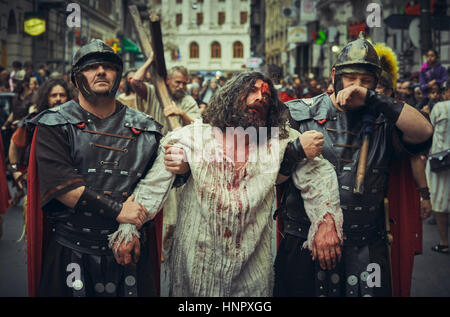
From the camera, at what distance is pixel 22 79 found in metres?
14.3

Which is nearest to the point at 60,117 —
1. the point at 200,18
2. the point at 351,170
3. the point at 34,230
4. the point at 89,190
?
the point at 89,190

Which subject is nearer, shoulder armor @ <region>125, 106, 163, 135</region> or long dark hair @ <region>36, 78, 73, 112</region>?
shoulder armor @ <region>125, 106, 163, 135</region>

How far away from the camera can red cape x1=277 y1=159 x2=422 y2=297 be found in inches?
142

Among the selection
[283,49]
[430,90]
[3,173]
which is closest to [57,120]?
[3,173]

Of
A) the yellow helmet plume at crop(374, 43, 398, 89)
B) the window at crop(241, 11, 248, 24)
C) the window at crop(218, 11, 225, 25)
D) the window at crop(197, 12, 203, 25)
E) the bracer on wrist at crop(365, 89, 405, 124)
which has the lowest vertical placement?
the bracer on wrist at crop(365, 89, 405, 124)

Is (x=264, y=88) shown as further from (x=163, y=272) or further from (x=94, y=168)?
(x=163, y=272)

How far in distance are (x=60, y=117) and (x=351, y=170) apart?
1610mm

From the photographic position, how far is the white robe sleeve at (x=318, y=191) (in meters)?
3.00

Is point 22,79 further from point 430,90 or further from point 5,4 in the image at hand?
point 430,90

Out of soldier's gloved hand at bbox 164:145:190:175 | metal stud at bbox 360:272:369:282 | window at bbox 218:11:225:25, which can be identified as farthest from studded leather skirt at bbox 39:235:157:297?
window at bbox 218:11:225:25

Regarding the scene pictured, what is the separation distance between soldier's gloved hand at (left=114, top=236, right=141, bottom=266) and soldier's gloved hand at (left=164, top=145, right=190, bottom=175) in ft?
1.28

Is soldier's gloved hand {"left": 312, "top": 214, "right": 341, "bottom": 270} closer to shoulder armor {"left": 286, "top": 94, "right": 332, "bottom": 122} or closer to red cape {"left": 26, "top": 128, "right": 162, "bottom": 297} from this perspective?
shoulder armor {"left": 286, "top": 94, "right": 332, "bottom": 122}

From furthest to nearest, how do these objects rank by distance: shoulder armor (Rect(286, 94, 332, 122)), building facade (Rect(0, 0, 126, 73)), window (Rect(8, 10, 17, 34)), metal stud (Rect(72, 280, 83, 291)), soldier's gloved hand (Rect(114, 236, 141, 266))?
1. window (Rect(8, 10, 17, 34))
2. building facade (Rect(0, 0, 126, 73))
3. shoulder armor (Rect(286, 94, 332, 122))
4. metal stud (Rect(72, 280, 83, 291))
5. soldier's gloved hand (Rect(114, 236, 141, 266))

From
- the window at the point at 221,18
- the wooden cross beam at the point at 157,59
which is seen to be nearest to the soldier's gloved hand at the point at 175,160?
the wooden cross beam at the point at 157,59
